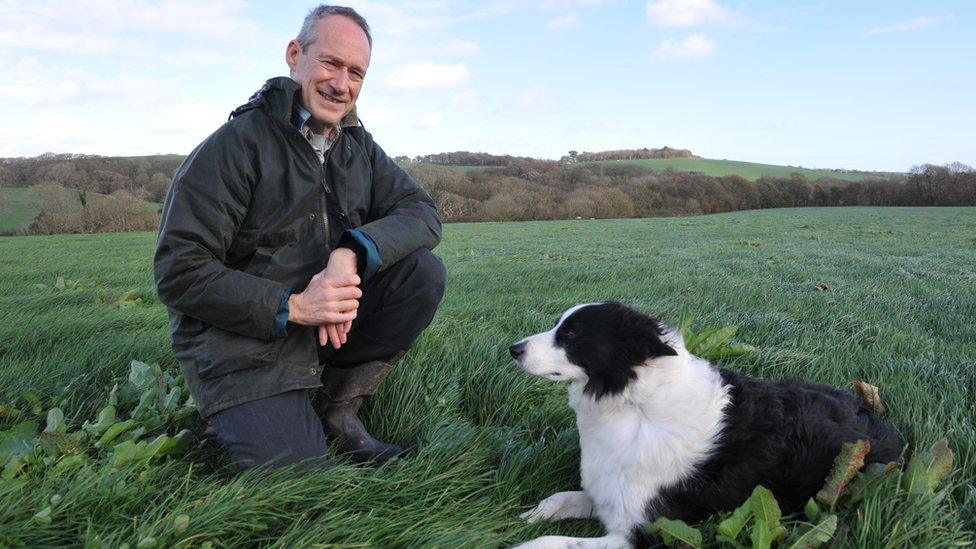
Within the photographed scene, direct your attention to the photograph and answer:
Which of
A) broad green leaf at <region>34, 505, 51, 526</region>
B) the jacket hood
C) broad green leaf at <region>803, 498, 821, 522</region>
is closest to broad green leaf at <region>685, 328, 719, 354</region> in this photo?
broad green leaf at <region>803, 498, 821, 522</region>

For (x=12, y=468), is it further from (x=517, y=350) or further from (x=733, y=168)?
(x=733, y=168)

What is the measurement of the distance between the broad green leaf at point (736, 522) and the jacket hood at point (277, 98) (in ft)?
7.88

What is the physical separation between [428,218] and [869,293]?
5.71 meters

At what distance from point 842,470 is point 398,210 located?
2262mm

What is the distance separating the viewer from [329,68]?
2920 millimetres

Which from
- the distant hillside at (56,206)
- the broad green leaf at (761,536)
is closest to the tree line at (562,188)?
the distant hillside at (56,206)

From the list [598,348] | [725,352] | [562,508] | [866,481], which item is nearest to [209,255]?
[598,348]

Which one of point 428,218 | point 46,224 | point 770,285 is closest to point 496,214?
point 46,224

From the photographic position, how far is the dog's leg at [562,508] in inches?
99.0

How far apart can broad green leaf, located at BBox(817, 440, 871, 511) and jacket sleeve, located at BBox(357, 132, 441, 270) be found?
6.63 feet

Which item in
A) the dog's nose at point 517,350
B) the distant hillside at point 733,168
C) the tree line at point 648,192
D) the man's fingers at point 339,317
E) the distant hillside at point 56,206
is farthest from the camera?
the distant hillside at point 733,168

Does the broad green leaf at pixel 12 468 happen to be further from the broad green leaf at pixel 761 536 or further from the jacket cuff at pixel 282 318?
the broad green leaf at pixel 761 536

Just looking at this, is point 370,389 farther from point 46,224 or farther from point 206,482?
point 46,224

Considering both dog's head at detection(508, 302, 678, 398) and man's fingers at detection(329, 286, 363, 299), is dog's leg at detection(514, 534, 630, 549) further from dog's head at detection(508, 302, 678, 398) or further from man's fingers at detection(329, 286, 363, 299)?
man's fingers at detection(329, 286, 363, 299)
